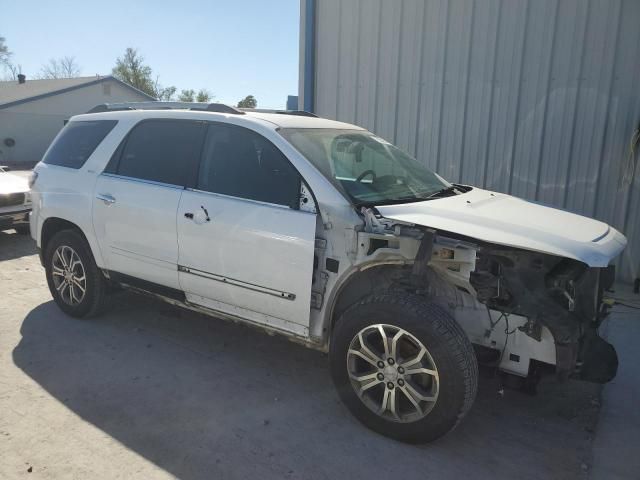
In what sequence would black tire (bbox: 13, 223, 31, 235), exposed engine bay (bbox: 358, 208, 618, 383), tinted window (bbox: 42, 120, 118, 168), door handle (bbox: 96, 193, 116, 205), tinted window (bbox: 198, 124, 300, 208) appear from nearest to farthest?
exposed engine bay (bbox: 358, 208, 618, 383) → tinted window (bbox: 198, 124, 300, 208) → door handle (bbox: 96, 193, 116, 205) → tinted window (bbox: 42, 120, 118, 168) → black tire (bbox: 13, 223, 31, 235)

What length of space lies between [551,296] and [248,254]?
6.22 ft

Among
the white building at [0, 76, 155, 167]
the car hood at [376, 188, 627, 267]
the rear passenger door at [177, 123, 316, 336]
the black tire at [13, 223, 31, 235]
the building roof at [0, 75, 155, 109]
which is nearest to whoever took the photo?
the car hood at [376, 188, 627, 267]

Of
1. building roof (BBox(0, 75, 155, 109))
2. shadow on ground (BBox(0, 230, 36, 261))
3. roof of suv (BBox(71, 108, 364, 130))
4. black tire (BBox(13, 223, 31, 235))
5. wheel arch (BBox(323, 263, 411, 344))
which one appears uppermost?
building roof (BBox(0, 75, 155, 109))

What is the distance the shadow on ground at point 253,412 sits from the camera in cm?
290

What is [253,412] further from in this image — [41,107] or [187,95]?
[187,95]

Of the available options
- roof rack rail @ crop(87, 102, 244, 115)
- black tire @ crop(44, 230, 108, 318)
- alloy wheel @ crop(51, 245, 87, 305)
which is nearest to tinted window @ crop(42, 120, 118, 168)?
roof rack rail @ crop(87, 102, 244, 115)

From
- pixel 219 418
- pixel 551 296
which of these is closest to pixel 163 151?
pixel 219 418

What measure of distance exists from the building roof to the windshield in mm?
28024

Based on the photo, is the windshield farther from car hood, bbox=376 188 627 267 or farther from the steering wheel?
car hood, bbox=376 188 627 267

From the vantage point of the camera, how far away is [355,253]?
10.5ft

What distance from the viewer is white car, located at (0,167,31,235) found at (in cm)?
755

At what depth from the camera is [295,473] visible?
110 inches

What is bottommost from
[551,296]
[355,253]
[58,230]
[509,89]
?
[58,230]

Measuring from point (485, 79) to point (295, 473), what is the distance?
18.8 ft
